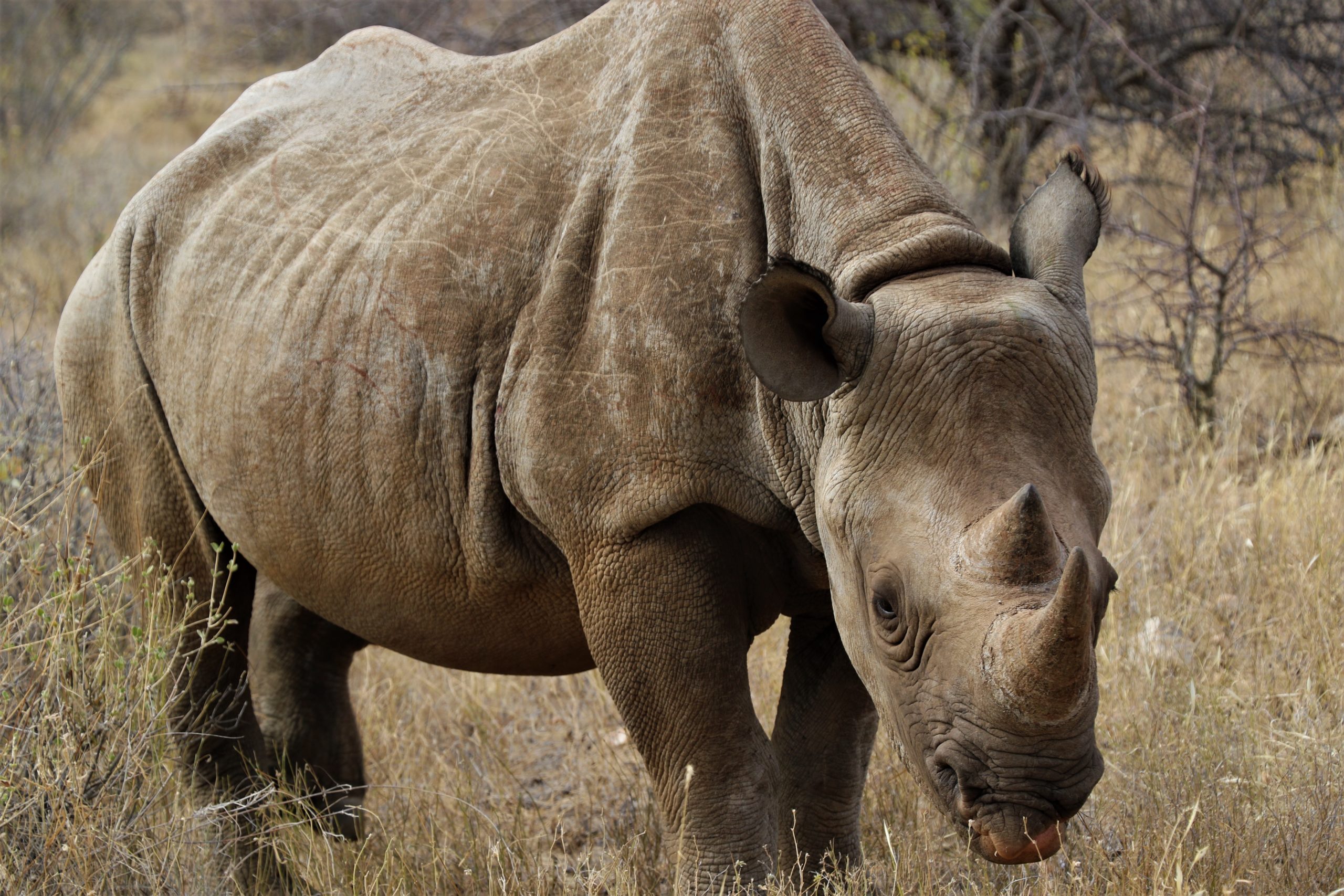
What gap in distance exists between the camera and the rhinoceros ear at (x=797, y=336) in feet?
9.27

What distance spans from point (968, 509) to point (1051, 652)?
0.35 m

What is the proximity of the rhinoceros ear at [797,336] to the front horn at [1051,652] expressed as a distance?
623 mm

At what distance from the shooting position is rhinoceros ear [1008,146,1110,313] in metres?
3.05

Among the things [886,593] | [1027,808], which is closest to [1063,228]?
[886,593]

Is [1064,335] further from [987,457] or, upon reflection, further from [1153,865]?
[1153,865]

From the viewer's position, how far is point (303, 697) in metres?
5.03

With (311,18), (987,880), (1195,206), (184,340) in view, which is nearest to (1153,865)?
(987,880)

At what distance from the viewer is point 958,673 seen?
2590mm

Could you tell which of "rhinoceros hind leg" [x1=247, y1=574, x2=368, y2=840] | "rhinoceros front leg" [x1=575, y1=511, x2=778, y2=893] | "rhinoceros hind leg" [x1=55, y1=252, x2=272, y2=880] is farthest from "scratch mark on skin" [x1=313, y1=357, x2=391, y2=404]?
"rhinoceros hind leg" [x1=247, y1=574, x2=368, y2=840]

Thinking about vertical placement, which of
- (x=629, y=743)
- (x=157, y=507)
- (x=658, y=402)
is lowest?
(x=629, y=743)

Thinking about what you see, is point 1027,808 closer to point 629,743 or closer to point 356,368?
point 356,368

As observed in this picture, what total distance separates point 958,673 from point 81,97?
16.0 metres

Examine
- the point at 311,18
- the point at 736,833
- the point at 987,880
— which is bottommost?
the point at 311,18

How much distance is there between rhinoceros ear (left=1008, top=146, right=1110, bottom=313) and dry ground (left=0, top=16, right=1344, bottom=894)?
1182 mm
